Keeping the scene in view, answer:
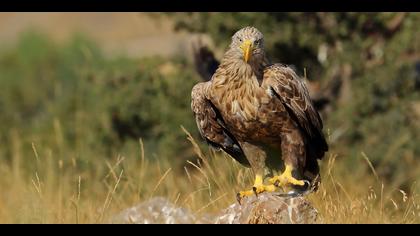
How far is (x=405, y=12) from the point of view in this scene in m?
12.2

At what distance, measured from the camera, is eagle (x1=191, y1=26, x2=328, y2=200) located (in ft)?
25.2

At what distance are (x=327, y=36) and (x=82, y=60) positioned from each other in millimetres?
6002

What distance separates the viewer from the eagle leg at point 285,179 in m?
7.69

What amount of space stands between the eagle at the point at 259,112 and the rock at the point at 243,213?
361 millimetres

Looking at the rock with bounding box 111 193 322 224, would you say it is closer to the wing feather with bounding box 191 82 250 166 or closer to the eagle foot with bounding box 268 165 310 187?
the eagle foot with bounding box 268 165 310 187

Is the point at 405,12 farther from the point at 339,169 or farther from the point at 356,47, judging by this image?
the point at 339,169

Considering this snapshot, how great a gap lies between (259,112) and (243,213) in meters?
0.91

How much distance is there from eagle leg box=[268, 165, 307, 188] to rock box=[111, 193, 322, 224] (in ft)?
1.56

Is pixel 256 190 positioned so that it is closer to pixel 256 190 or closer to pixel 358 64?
pixel 256 190

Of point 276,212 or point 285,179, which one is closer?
point 276,212

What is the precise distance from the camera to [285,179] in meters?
7.74

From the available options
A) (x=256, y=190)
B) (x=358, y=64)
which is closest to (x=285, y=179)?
(x=256, y=190)

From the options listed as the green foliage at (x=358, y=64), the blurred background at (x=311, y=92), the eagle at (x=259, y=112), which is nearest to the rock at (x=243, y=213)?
the eagle at (x=259, y=112)
